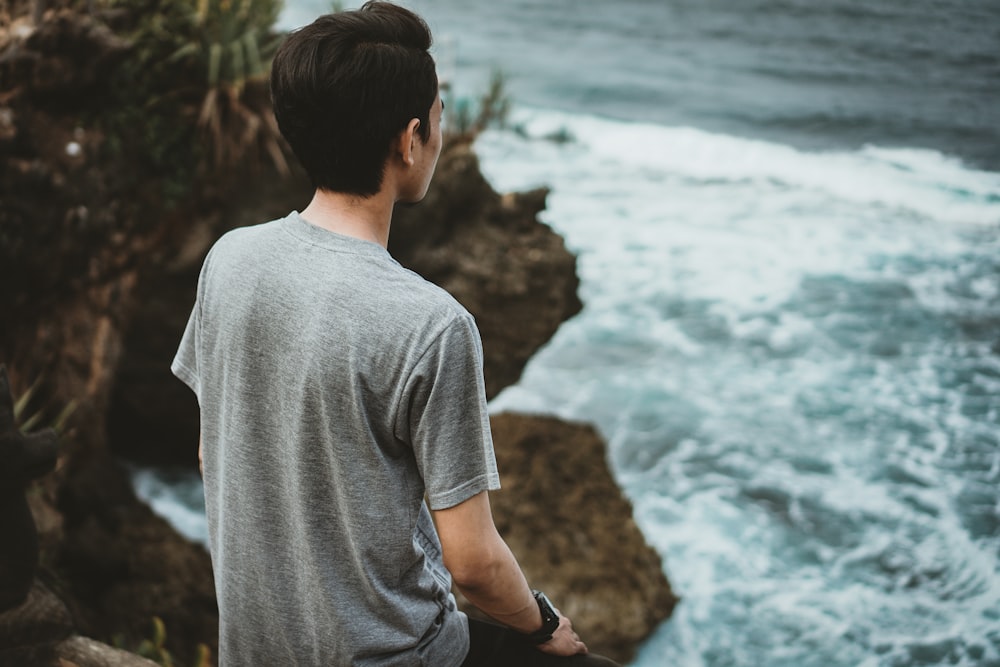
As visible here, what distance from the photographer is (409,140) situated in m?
1.49

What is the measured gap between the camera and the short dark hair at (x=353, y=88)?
1433mm

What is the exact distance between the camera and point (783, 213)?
16.1 metres

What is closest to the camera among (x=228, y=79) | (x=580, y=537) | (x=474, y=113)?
(x=580, y=537)

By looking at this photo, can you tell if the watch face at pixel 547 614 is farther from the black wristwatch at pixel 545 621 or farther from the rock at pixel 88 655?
the rock at pixel 88 655

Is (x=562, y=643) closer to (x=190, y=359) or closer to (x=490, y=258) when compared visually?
(x=190, y=359)

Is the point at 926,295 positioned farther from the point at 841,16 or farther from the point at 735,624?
the point at 841,16

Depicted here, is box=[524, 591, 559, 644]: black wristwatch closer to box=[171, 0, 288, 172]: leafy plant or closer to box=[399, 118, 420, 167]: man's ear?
box=[399, 118, 420, 167]: man's ear

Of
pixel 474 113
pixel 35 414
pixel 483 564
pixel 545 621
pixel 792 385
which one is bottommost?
pixel 792 385

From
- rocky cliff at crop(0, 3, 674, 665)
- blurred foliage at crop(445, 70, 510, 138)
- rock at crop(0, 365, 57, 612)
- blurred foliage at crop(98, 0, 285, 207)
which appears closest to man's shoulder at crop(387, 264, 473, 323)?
rock at crop(0, 365, 57, 612)

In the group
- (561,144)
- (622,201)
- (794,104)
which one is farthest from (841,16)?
(622,201)

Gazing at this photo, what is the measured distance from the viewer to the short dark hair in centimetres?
143

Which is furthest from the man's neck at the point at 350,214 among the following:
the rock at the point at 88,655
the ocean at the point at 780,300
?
the ocean at the point at 780,300

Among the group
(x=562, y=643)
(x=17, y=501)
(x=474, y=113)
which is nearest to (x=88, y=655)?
(x=17, y=501)

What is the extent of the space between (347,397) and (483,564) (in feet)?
1.27
